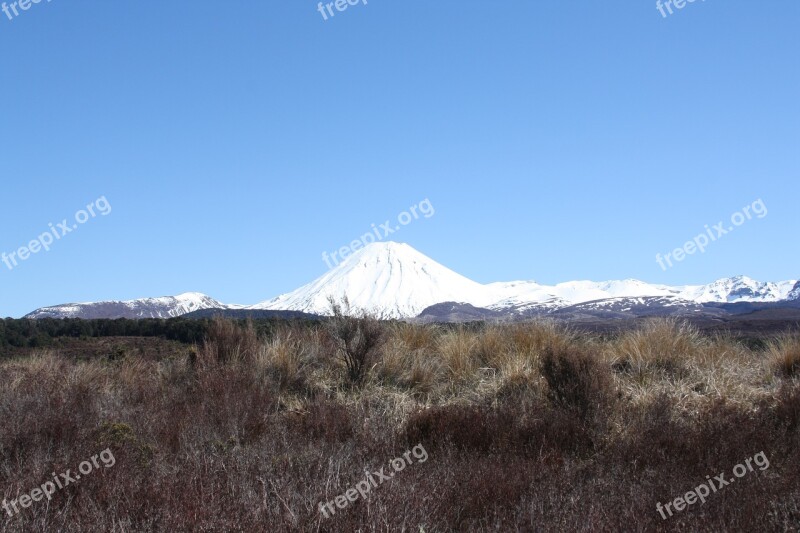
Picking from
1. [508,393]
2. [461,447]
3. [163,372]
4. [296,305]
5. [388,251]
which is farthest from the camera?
[388,251]

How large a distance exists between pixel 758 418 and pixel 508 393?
2.87m

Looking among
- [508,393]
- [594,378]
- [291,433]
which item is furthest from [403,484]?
[508,393]

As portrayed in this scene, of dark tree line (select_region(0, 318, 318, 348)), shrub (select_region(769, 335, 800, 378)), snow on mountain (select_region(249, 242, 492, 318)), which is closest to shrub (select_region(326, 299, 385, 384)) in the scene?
shrub (select_region(769, 335, 800, 378))

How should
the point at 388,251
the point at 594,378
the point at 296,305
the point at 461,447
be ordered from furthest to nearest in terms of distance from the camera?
the point at 388,251
the point at 296,305
the point at 594,378
the point at 461,447

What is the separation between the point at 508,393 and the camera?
8867 mm

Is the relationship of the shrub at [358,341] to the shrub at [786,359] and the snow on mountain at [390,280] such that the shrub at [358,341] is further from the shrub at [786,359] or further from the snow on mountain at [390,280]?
the snow on mountain at [390,280]

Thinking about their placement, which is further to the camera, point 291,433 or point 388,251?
point 388,251

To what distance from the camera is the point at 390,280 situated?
169375mm

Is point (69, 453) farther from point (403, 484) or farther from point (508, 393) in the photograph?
point (508, 393)

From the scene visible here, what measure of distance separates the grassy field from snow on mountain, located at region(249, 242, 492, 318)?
126 m

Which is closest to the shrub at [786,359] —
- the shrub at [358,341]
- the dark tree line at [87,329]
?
the shrub at [358,341]

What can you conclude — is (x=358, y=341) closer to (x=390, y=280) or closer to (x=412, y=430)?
(x=412, y=430)

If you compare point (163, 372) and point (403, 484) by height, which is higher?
point (163, 372)

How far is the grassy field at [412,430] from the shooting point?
4371mm
